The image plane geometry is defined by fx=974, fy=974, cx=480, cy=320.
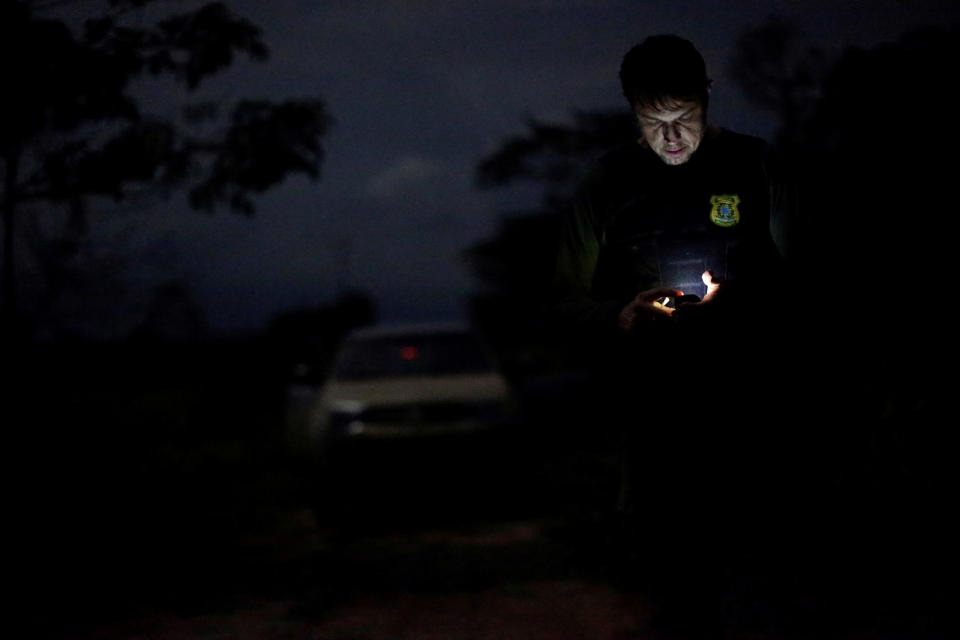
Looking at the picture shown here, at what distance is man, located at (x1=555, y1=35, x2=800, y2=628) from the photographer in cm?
229

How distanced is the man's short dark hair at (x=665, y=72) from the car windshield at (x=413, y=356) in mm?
7045

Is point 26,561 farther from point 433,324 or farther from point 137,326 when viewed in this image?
point 137,326

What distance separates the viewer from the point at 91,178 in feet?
23.3

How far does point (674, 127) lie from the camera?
7.64ft

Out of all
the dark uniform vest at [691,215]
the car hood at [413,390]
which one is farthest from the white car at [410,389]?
the dark uniform vest at [691,215]

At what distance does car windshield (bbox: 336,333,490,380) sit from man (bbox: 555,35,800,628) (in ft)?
22.1

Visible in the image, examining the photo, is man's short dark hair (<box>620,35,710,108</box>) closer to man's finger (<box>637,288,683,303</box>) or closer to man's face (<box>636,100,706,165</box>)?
man's face (<box>636,100,706,165</box>)

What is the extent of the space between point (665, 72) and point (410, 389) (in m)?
6.60

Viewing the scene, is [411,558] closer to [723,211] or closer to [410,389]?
[410,389]

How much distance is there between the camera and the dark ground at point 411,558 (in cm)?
491

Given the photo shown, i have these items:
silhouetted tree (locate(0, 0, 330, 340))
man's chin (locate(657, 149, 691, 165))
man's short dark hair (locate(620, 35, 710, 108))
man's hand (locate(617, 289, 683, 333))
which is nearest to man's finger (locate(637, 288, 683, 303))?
man's hand (locate(617, 289, 683, 333))

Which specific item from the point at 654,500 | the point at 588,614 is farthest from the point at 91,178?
the point at 654,500

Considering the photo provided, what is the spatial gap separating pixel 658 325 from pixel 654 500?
54cm

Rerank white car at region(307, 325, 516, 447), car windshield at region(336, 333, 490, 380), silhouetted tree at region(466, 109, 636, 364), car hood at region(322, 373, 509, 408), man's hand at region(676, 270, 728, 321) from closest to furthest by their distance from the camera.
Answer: man's hand at region(676, 270, 728, 321) → white car at region(307, 325, 516, 447) → car hood at region(322, 373, 509, 408) → car windshield at region(336, 333, 490, 380) → silhouetted tree at region(466, 109, 636, 364)
